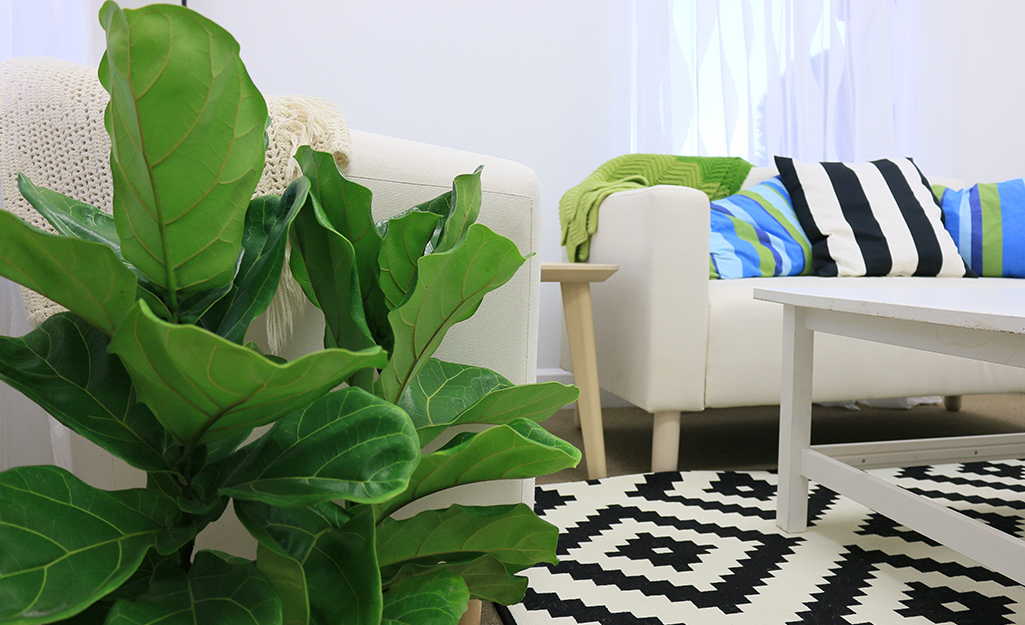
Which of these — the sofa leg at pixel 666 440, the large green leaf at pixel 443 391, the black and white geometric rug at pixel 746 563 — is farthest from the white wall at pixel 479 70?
the large green leaf at pixel 443 391

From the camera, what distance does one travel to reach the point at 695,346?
1.54 m

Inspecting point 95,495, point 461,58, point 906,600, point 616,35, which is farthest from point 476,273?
point 616,35

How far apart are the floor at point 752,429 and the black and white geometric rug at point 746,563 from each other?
233 mm

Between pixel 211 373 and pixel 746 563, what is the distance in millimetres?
962

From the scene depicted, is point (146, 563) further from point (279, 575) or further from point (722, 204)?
point (722, 204)

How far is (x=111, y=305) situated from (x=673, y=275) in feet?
4.16

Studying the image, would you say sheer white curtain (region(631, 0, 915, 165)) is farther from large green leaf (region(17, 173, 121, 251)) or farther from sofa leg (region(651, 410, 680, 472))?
large green leaf (region(17, 173, 121, 251))

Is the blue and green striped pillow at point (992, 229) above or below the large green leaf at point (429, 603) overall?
above

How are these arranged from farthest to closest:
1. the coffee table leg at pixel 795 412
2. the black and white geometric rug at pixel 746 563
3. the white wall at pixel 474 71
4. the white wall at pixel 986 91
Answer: the white wall at pixel 986 91 → the white wall at pixel 474 71 → the coffee table leg at pixel 795 412 → the black and white geometric rug at pixel 746 563

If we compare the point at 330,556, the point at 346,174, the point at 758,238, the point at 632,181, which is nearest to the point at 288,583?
the point at 330,556

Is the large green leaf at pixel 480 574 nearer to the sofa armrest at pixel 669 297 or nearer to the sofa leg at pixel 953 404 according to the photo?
the sofa armrest at pixel 669 297

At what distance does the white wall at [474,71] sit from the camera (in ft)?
7.32

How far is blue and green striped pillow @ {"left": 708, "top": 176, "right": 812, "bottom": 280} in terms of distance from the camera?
1928 mm

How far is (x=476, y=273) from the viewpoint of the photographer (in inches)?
19.4
